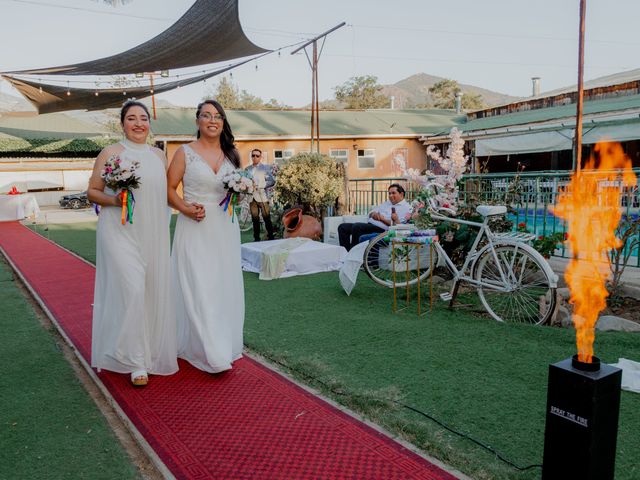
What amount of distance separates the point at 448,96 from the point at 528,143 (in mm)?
48296

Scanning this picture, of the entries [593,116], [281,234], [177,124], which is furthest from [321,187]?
[177,124]

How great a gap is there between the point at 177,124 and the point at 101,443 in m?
23.1

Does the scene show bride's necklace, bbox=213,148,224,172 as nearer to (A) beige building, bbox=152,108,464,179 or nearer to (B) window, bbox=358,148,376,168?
(A) beige building, bbox=152,108,464,179

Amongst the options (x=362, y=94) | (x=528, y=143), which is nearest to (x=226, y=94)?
(x=362, y=94)

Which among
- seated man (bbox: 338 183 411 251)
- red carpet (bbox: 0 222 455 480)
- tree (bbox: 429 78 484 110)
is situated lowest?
red carpet (bbox: 0 222 455 480)

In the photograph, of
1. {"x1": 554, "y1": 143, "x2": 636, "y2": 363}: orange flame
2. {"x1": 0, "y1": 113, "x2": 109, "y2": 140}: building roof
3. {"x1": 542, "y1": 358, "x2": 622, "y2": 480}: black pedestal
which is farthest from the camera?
{"x1": 0, "y1": 113, "x2": 109, "y2": 140}: building roof

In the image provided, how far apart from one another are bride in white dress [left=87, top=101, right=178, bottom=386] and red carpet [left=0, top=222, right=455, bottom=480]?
214 millimetres

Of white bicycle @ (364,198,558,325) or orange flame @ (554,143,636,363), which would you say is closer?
orange flame @ (554,143,636,363)

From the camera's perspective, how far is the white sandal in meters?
3.78

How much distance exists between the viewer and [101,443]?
9.87 ft

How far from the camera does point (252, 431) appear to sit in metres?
3.11

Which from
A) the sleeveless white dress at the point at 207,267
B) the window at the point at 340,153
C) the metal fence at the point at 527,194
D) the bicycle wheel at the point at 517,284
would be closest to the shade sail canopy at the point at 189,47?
the metal fence at the point at 527,194

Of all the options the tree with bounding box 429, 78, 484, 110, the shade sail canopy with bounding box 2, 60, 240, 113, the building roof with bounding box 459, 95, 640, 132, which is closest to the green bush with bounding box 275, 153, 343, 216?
the shade sail canopy with bounding box 2, 60, 240, 113

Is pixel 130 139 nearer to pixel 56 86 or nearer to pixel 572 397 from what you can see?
pixel 572 397
